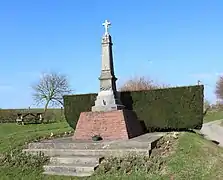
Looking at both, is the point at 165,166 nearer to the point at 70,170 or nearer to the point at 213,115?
the point at 70,170

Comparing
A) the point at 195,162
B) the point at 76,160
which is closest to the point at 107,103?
the point at 76,160

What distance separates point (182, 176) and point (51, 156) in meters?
4.27

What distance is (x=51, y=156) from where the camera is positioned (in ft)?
33.6

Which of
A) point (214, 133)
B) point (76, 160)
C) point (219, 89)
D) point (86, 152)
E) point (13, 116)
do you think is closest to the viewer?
point (76, 160)

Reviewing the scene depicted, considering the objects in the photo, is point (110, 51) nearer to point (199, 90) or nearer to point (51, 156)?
point (199, 90)

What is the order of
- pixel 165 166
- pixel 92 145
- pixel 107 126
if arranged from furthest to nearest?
pixel 107 126, pixel 92 145, pixel 165 166

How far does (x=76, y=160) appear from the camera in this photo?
Answer: 945cm

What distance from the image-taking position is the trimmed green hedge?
13430 mm

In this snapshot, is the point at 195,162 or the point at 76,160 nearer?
the point at 195,162

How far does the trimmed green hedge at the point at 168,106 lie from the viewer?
13.4 metres

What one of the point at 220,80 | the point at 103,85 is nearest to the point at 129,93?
the point at 103,85

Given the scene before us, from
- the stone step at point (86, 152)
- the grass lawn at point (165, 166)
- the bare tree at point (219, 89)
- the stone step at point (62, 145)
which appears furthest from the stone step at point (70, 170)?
the bare tree at point (219, 89)

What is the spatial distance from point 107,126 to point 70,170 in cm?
318

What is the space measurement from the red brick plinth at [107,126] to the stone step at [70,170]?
9.18ft
